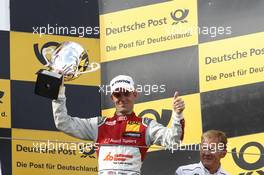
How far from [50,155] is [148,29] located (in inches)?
32.4

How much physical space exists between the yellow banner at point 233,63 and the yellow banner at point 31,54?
566 millimetres

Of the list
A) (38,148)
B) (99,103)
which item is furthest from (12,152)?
(99,103)

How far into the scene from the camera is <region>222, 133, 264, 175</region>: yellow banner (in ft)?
12.5

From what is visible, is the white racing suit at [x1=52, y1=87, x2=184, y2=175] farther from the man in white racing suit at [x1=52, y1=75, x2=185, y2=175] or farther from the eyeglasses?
the eyeglasses

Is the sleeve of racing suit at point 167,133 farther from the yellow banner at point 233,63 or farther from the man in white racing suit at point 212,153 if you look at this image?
the yellow banner at point 233,63

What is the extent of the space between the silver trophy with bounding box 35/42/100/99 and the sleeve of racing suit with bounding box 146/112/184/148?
0.42 m

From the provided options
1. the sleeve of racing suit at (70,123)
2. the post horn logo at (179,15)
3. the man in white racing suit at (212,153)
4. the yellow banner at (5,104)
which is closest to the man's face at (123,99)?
the sleeve of racing suit at (70,123)

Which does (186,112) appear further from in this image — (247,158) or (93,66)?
(93,66)

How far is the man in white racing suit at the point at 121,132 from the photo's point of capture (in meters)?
3.21

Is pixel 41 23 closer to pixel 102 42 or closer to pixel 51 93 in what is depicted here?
pixel 102 42

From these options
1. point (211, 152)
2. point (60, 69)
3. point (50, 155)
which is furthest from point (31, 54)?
point (211, 152)

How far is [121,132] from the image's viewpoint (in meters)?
3.31

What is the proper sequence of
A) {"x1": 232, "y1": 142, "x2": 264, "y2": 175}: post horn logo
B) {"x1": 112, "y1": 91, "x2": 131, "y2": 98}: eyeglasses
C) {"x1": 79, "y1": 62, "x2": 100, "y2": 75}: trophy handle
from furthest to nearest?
{"x1": 79, "y1": 62, "x2": 100, "y2": 75}: trophy handle → {"x1": 232, "y1": 142, "x2": 264, "y2": 175}: post horn logo → {"x1": 112, "y1": 91, "x2": 131, "y2": 98}: eyeglasses

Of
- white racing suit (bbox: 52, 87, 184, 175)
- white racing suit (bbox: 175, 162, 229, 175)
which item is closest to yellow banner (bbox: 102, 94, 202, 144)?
white racing suit (bbox: 175, 162, 229, 175)
